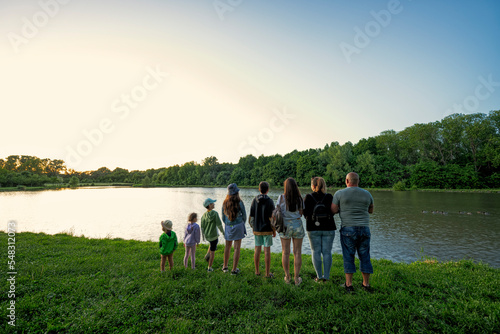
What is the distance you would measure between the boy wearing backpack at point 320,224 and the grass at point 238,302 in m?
0.54

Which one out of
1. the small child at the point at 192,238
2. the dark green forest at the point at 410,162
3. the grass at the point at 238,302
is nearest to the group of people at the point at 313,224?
the small child at the point at 192,238

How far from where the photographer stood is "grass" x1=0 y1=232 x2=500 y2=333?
3.73 meters

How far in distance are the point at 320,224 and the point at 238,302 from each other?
2305 mm

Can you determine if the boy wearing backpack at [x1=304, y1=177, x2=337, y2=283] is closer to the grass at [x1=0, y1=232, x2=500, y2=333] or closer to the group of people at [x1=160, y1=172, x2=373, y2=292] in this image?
the group of people at [x1=160, y1=172, x2=373, y2=292]

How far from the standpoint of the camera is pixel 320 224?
5.20m

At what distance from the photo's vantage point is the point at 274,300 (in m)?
4.54

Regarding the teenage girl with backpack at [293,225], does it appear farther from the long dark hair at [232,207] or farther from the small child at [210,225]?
the small child at [210,225]

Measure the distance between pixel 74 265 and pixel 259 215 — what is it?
17.9 ft

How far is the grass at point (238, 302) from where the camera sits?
3.73 metres

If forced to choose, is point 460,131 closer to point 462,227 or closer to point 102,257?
point 462,227

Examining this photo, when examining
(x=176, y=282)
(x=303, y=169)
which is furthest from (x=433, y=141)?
(x=176, y=282)

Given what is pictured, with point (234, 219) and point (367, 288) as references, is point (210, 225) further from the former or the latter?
point (367, 288)

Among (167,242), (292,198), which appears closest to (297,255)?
(292,198)

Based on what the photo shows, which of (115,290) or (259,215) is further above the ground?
(259,215)
